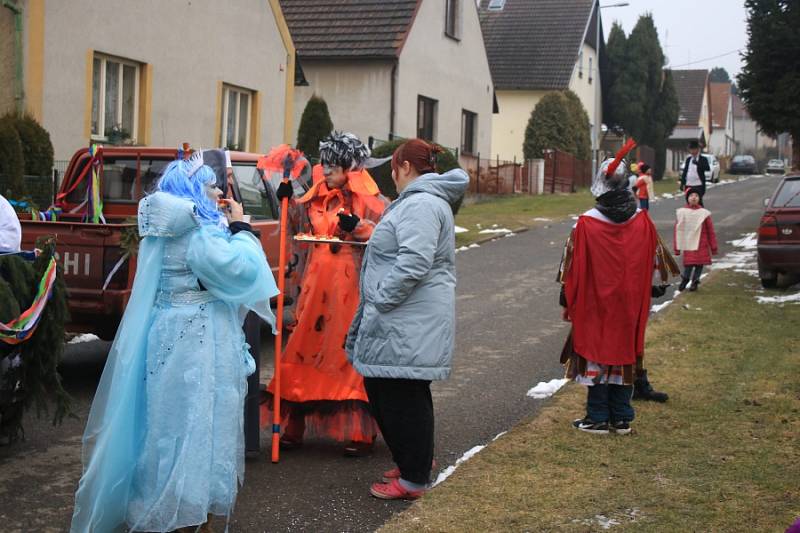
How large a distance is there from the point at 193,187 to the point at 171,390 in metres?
0.93

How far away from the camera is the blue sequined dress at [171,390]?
14.5 feet

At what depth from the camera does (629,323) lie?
656cm

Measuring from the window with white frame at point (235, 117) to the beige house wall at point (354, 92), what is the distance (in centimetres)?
612

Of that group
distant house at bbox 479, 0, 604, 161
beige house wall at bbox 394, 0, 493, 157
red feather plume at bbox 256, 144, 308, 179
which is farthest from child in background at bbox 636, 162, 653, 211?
distant house at bbox 479, 0, 604, 161

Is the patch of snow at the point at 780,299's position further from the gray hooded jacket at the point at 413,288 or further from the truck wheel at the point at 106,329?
the gray hooded jacket at the point at 413,288

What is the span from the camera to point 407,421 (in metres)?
5.29

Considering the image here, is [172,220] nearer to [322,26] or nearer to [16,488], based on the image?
[16,488]

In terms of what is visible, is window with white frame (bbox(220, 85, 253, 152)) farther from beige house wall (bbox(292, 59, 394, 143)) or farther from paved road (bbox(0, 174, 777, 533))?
paved road (bbox(0, 174, 777, 533))

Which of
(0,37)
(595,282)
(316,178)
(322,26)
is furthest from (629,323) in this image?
(322,26)

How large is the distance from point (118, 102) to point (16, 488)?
11.9m

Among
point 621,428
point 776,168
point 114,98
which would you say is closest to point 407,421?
point 621,428

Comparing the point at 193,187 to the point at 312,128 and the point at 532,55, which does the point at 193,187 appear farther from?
the point at 532,55

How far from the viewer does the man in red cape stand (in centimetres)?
652

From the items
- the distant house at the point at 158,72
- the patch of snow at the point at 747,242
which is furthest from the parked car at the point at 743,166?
the distant house at the point at 158,72
